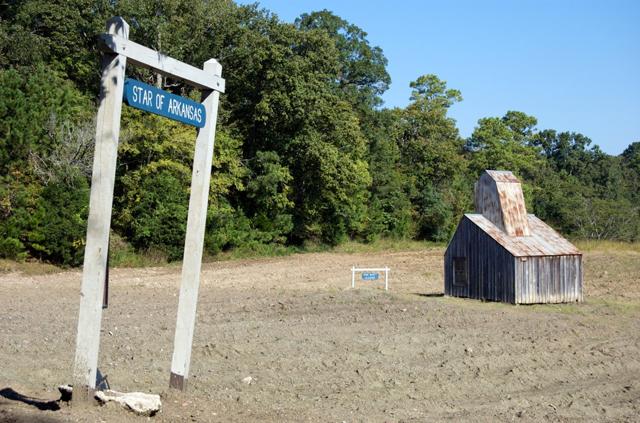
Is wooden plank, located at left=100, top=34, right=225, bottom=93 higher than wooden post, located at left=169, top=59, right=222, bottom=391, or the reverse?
wooden plank, located at left=100, top=34, right=225, bottom=93

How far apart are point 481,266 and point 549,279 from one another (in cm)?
212

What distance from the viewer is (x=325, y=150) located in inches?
1838

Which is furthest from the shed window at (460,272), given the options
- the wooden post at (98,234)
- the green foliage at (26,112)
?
the green foliage at (26,112)

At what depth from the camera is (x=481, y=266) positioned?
78.9 feet

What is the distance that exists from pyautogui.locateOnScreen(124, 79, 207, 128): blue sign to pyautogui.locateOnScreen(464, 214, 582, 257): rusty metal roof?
16.0 metres

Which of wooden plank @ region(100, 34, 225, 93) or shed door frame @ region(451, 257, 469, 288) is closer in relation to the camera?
wooden plank @ region(100, 34, 225, 93)

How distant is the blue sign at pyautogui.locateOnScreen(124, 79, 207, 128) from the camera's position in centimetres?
767

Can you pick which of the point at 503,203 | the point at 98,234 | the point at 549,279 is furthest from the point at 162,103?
the point at 549,279

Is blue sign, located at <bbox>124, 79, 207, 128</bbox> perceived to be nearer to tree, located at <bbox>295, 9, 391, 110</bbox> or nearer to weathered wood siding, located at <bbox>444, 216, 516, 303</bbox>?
weathered wood siding, located at <bbox>444, 216, 516, 303</bbox>

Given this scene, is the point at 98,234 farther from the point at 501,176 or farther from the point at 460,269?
the point at 501,176

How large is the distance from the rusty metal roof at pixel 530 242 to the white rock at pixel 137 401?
671 inches

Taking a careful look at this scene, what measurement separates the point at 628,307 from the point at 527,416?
50.3 ft

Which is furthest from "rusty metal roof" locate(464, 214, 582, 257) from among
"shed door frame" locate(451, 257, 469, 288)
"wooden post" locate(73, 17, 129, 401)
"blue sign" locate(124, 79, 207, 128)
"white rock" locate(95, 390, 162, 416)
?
"wooden post" locate(73, 17, 129, 401)

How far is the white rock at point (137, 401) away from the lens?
7.35 meters
